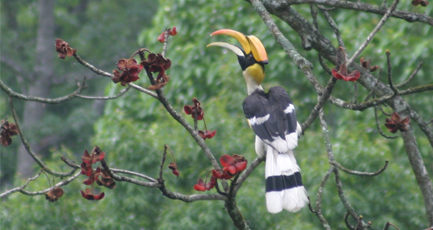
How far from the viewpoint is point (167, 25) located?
8.00 meters

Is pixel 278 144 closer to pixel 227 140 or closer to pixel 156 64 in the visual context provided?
pixel 156 64

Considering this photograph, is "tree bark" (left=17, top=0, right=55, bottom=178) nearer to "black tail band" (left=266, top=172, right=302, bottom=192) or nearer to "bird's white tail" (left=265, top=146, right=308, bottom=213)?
"bird's white tail" (left=265, top=146, right=308, bottom=213)

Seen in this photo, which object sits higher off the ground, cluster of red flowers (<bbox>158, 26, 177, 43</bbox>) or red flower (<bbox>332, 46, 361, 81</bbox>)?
cluster of red flowers (<bbox>158, 26, 177, 43</bbox>)

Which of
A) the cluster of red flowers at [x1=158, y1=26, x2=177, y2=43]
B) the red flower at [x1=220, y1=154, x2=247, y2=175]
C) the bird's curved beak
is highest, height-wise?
the cluster of red flowers at [x1=158, y1=26, x2=177, y2=43]

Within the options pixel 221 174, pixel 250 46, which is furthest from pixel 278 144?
pixel 221 174

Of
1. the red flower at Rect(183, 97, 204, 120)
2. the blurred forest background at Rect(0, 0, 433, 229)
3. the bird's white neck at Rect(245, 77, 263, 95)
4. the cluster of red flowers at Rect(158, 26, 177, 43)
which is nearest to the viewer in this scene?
the red flower at Rect(183, 97, 204, 120)

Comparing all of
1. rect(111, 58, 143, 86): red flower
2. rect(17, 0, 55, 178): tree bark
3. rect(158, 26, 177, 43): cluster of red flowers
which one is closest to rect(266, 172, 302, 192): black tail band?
rect(158, 26, 177, 43): cluster of red flowers

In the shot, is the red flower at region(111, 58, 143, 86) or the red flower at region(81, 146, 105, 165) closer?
the red flower at region(81, 146, 105, 165)

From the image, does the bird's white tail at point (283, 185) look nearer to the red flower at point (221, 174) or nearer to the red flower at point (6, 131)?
the red flower at point (221, 174)

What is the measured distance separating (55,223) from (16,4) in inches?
439

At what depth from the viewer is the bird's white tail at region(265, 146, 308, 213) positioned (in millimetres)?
3264

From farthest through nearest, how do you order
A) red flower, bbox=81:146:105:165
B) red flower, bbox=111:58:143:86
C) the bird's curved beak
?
the bird's curved beak, red flower, bbox=111:58:143:86, red flower, bbox=81:146:105:165

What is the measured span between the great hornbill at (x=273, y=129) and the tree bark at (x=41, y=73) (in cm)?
910

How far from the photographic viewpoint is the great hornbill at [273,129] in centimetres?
330
